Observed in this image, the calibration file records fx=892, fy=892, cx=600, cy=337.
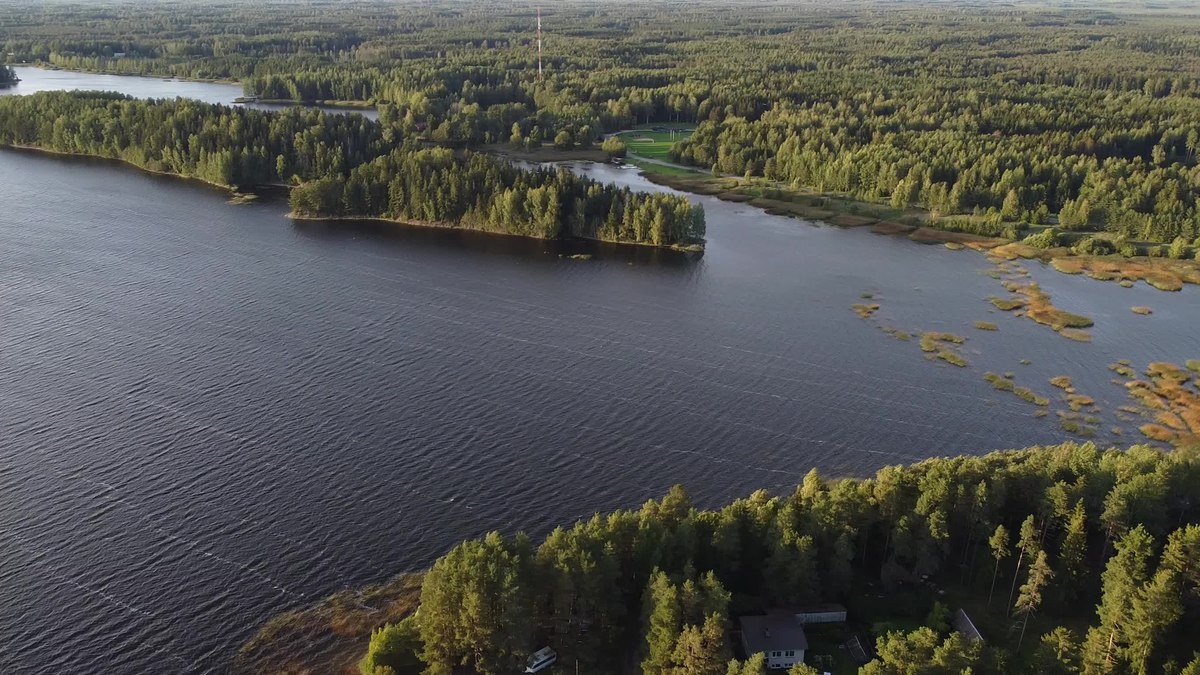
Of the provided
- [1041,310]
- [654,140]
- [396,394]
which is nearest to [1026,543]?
[396,394]

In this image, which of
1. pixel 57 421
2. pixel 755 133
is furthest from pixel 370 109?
pixel 57 421

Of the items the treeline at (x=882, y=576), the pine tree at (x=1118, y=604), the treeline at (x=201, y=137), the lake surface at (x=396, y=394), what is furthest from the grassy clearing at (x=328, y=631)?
the treeline at (x=201, y=137)

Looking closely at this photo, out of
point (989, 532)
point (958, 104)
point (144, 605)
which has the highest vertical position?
point (958, 104)

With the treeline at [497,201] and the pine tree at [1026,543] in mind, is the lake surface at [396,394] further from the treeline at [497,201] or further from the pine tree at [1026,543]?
the pine tree at [1026,543]

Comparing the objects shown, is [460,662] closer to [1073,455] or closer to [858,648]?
[858,648]

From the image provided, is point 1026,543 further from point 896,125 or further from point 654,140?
point 654,140

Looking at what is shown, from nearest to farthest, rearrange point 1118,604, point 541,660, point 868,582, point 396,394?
point 1118,604 < point 541,660 < point 868,582 < point 396,394
